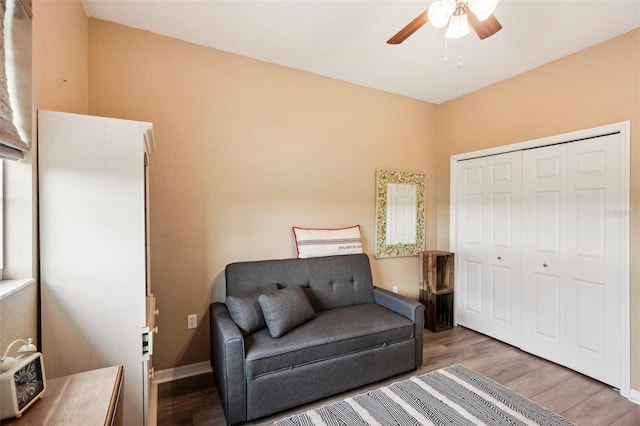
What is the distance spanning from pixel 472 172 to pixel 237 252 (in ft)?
9.21

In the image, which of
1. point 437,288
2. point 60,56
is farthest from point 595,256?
point 60,56

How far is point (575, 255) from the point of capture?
254cm

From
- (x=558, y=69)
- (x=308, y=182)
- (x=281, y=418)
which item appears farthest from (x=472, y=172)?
(x=281, y=418)

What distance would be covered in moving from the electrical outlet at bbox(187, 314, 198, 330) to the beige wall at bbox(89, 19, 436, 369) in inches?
1.2

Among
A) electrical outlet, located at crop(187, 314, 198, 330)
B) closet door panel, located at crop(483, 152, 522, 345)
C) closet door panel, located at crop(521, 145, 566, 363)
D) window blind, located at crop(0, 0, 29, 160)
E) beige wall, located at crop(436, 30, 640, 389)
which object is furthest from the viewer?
closet door panel, located at crop(483, 152, 522, 345)

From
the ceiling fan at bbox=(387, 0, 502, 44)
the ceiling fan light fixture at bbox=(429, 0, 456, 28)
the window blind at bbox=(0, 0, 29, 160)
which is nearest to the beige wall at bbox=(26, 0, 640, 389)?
the window blind at bbox=(0, 0, 29, 160)

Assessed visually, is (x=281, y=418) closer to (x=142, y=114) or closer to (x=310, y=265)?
(x=310, y=265)

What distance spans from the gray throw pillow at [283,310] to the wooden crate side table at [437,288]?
1785 mm

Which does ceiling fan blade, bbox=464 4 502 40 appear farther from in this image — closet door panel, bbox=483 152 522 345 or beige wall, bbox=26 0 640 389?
closet door panel, bbox=483 152 522 345

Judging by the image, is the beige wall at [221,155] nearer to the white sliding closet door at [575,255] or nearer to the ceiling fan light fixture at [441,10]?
the ceiling fan light fixture at [441,10]

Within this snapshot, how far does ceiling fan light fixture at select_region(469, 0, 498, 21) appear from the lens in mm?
1515

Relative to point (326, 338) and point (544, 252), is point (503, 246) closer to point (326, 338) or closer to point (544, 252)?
point (544, 252)

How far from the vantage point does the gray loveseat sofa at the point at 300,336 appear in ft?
6.03

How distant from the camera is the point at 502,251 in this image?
311 cm
